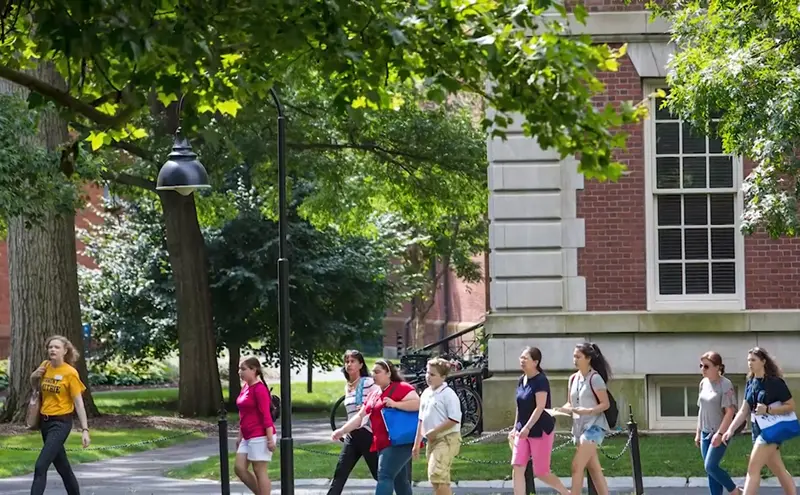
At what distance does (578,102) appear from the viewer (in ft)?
31.6

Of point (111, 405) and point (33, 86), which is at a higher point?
point (33, 86)

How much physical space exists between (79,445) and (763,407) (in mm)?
12500

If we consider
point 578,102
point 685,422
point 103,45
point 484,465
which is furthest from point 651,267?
point 103,45

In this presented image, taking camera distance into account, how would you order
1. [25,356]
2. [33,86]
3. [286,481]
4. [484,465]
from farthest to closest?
[25,356] → [484,465] → [286,481] → [33,86]

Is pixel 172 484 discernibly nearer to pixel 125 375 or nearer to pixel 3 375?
pixel 3 375

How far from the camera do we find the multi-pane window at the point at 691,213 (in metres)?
20.3

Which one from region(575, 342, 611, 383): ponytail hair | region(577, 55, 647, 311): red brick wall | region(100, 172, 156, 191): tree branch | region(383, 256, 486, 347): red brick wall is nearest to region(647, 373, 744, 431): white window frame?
region(577, 55, 647, 311): red brick wall

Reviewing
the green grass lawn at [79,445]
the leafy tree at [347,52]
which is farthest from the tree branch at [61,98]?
the green grass lawn at [79,445]

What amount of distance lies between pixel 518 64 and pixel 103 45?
8.68 ft

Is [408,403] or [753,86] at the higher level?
[753,86]

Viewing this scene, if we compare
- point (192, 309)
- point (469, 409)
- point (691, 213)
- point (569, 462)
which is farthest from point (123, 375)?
point (569, 462)

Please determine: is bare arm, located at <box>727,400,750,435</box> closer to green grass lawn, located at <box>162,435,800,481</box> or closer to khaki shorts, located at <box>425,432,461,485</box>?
khaki shorts, located at <box>425,432,461,485</box>

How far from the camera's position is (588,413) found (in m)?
13.2

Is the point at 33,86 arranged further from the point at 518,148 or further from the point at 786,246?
the point at 786,246
